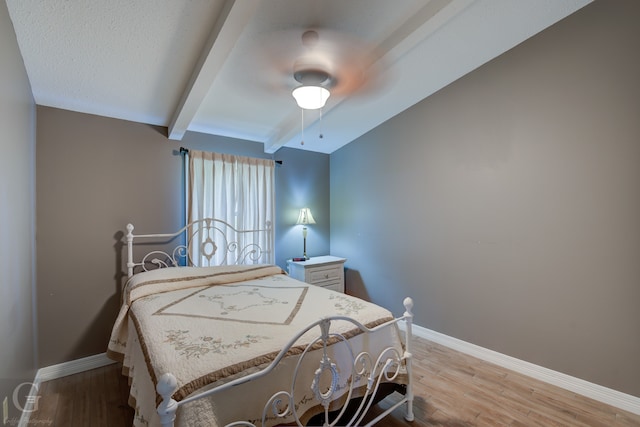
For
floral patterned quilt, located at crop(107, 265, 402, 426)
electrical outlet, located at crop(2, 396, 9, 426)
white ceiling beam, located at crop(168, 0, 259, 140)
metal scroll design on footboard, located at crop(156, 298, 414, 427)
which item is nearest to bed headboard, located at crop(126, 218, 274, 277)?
floral patterned quilt, located at crop(107, 265, 402, 426)

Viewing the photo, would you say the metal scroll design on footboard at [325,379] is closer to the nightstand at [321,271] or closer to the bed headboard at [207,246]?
the nightstand at [321,271]

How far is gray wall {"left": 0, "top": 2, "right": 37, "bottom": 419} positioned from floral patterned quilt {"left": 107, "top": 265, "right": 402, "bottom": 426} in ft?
1.63

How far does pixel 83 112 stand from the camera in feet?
8.08

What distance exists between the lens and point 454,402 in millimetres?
1985

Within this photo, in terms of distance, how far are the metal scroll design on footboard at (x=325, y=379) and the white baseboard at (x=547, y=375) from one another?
43.8 inches

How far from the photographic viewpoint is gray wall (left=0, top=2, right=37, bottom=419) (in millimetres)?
1380

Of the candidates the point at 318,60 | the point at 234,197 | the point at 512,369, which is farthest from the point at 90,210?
the point at 512,369

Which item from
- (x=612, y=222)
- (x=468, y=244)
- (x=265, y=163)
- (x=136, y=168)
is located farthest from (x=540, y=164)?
(x=136, y=168)

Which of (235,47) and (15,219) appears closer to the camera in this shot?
(15,219)

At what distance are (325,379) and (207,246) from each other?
82.4 inches

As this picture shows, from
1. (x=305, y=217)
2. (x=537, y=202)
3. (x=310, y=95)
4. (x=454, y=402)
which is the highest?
(x=310, y=95)

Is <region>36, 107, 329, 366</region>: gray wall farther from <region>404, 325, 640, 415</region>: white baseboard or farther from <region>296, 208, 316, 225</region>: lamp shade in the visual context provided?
<region>404, 325, 640, 415</region>: white baseboard

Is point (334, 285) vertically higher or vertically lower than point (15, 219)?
lower

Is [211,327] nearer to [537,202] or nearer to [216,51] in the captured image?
[216,51]
